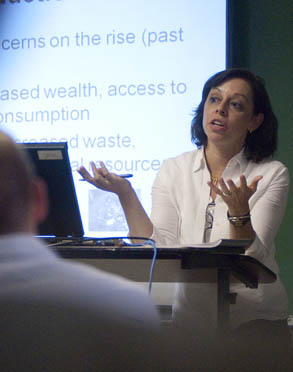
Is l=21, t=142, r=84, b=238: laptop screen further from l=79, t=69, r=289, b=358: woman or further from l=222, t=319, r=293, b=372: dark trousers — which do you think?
l=222, t=319, r=293, b=372: dark trousers

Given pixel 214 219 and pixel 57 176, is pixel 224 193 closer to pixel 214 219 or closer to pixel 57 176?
pixel 214 219

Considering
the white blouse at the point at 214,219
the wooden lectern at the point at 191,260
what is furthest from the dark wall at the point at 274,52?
the wooden lectern at the point at 191,260

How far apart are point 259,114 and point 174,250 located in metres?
1.17

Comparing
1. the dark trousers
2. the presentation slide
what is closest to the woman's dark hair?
the presentation slide

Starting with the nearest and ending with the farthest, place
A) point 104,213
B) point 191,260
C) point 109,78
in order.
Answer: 1. point 191,260
2. point 104,213
3. point 109,78

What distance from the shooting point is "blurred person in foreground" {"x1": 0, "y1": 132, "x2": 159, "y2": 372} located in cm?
51

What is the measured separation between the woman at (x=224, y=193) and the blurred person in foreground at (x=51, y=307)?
48.6 inches

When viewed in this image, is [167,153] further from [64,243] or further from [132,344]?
[132,344]

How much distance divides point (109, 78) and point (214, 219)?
1808 millimetres

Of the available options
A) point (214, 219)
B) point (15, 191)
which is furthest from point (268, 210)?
point (15, 191)

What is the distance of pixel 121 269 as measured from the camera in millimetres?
1723

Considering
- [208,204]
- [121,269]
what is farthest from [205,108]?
[121,269]

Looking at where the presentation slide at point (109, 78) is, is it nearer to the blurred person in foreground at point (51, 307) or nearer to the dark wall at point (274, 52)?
the dark wall at point (274, 52)

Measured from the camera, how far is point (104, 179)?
1.96 m
